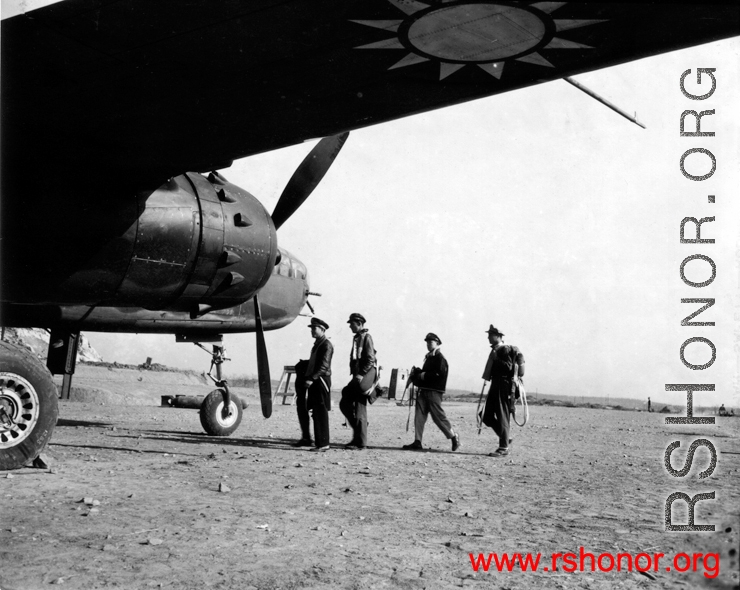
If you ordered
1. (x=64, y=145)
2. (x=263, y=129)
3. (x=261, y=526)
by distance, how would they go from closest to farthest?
(x=261, y=526), (x=263, y=129), (x=64, y=145)

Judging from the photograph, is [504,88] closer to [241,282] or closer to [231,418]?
[241,282]

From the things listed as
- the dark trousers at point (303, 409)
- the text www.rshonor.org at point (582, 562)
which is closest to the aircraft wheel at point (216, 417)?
the dark trousers at point (303, 409)

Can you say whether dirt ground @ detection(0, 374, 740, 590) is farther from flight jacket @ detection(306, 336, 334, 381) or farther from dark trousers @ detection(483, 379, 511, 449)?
flight jacket @ detection(306, 336, 334, 381)

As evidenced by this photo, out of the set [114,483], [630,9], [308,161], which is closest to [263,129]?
[630,9]

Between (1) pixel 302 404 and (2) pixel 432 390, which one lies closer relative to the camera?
(1) pixel 302 404

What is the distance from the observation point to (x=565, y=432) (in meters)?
15.6

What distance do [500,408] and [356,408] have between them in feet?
6.70

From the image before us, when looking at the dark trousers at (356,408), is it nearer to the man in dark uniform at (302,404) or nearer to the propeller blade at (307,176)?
the man in dark uniform at (302,404)

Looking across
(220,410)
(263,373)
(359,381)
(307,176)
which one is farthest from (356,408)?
(307,176)

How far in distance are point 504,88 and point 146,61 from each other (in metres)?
2.27

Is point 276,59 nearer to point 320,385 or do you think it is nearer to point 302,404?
point 320,385

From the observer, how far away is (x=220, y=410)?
36.4ft

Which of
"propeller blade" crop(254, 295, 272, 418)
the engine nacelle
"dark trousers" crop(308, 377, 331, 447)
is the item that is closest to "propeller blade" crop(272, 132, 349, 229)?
the engine nacelle

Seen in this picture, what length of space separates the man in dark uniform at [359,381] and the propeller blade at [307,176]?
182 cm
